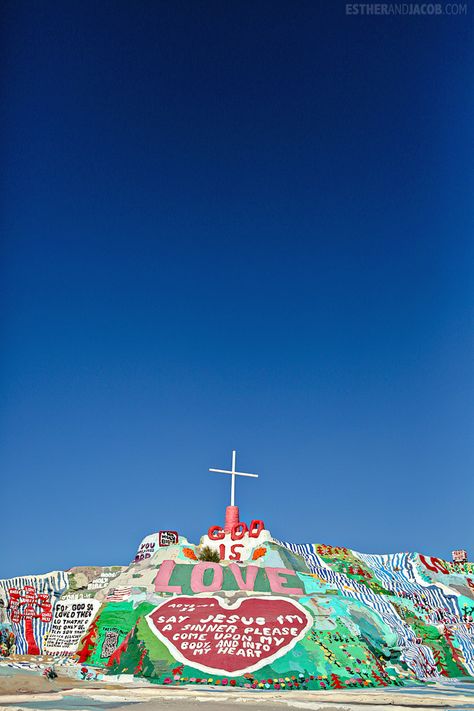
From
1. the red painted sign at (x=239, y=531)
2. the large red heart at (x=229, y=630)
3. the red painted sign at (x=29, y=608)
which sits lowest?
the large red heart at (x=229, y=630)

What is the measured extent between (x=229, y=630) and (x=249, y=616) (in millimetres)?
1030

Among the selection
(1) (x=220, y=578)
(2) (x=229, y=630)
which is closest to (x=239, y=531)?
(1) (x=220, y=578)

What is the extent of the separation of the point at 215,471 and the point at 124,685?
1621 centimetres

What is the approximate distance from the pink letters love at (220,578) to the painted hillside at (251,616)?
6 centimetres

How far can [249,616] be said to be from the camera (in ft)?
74.2

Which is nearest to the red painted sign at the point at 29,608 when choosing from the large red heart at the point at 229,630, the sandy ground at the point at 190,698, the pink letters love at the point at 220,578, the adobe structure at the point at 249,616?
the adobe structure at the point at 249,616

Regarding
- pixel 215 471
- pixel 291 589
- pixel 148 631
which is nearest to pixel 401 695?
pixel 148 631

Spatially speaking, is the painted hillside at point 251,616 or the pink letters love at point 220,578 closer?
the painted hillside at point 251,616

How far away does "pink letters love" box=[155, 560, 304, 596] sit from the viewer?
27477mm

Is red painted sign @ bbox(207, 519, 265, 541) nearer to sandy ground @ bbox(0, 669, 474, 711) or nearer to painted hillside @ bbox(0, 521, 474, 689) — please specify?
painted hillside @ bbox(0, 521, 474, 689)

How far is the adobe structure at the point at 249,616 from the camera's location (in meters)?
20.8

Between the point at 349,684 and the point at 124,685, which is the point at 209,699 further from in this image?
the point at 349,684

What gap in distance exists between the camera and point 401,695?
17922mm

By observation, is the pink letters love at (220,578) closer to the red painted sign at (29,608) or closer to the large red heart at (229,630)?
the large red heart at (229,630)
